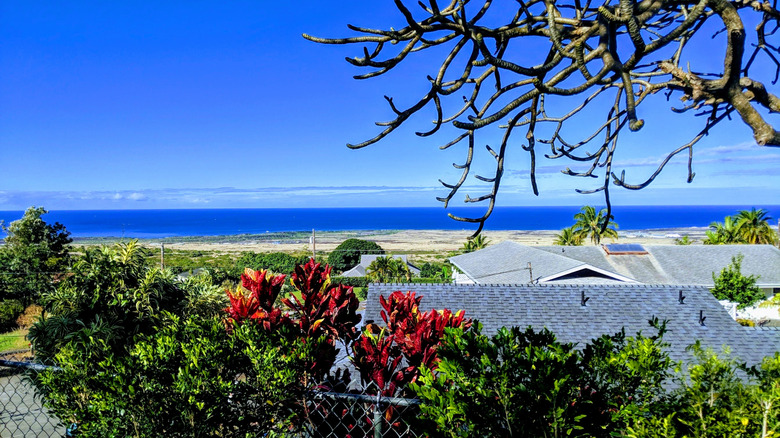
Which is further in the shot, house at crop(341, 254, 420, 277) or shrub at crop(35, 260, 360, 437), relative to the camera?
house at crop(341, 254, 420, 277)

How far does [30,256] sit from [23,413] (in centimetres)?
2166

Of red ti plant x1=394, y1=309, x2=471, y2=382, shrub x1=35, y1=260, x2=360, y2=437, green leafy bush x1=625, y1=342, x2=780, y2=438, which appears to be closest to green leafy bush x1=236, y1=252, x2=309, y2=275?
red ti plant x1=394, y1=309, x2=471, y2=382

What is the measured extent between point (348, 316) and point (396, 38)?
7.50 ft

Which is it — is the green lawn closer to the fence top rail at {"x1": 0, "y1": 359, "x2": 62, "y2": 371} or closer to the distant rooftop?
the fence top rail at {"x1": 0, "y1": 359, "x2": 62, "y2": 371}

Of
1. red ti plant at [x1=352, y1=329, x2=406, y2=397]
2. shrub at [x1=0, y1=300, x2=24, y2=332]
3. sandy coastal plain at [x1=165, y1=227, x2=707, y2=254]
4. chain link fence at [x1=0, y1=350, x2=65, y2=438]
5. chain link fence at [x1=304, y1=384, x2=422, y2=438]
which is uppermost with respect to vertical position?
red ti plant at [x1=352, y1=329, x2=406, y2=397]

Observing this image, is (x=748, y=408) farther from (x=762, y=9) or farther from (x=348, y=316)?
(x=348, y=316)

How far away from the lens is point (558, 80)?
203cm

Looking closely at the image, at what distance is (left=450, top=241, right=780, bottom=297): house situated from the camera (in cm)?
2155

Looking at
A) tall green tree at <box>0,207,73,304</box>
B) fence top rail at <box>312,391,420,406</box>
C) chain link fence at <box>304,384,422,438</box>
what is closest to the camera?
fence top rail at <box>312,391,420,406</box>

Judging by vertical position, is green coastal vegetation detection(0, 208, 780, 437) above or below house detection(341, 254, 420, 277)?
above

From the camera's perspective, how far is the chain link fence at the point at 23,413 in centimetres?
314

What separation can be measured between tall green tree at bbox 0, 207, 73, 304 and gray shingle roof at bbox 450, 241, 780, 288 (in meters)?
22.2

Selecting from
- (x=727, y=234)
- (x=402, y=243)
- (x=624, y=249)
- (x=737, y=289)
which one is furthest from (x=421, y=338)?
(x=402, y=243)

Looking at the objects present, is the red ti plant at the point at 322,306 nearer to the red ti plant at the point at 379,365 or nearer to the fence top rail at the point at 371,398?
the red ti plant at the point at 379,365
